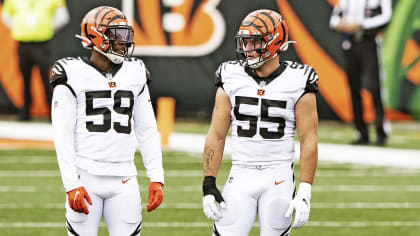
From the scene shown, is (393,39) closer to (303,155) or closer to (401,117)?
(401,117)

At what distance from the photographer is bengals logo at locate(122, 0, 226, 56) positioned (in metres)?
14.6

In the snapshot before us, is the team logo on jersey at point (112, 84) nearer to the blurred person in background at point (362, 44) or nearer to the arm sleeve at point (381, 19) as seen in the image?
the blurred person in background at point (362, 44)

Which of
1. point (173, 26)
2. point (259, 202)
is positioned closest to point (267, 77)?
point (259, 202)

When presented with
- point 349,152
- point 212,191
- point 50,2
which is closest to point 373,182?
point 349,152

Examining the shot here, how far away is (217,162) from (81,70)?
33.9 inches

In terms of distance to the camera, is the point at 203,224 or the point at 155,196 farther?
the point at 203,224

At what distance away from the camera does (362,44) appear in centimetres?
1191

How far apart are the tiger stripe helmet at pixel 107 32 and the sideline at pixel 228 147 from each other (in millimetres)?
Answer: 6351

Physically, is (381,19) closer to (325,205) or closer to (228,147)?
(228,147)

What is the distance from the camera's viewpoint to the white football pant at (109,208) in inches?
191

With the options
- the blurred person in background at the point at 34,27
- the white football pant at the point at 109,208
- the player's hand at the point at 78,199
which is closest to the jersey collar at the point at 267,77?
the white football pant at the point at 109,208

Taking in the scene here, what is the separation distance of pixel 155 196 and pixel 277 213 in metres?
0.64

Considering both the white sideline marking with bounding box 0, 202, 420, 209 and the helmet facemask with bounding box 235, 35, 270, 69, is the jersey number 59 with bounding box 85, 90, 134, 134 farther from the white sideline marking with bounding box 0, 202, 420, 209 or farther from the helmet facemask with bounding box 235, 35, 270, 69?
the white sideline marking with bounding box 0, 202, 420, 209

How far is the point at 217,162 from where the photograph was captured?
16.7 ft
